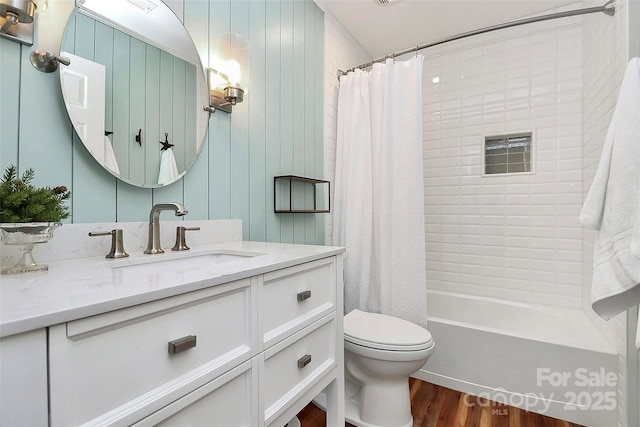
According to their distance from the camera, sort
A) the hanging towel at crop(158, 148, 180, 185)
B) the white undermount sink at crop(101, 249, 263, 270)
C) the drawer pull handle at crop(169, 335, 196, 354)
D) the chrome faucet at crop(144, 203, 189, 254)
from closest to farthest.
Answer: the drawer pull handle at crop(169, 335, 196, 354) < the white undermount sink at crop(101, 249, 263, 270) < the chrome faucet at crop(144, 203, 189, 254) < the hanging towel at crop(158, 148, 180, 185)

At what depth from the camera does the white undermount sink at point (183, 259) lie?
38.7 inches

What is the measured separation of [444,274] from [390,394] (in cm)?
149

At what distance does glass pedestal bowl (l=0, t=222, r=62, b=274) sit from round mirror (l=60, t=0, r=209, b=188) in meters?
0.38

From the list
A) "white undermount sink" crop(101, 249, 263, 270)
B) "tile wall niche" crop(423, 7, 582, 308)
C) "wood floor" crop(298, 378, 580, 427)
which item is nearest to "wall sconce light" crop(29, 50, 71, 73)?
"white undermount sink" crop(101, 249, 263, 270)

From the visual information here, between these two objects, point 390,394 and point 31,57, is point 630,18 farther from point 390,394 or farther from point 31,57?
point 31,57

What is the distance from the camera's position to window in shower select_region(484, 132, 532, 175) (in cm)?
246

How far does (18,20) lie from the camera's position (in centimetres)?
86

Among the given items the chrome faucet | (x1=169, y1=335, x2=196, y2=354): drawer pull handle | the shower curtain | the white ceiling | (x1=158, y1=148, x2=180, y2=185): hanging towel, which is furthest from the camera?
the white ceiling

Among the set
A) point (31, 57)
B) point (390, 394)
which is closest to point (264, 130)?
point (31, 57)

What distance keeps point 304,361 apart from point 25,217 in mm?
869

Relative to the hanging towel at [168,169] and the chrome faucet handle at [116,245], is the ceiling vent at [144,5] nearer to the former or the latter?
the hanging towel at [168,169]

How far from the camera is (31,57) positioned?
91 cm

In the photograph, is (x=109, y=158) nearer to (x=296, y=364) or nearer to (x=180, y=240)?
(x=180, y=240)

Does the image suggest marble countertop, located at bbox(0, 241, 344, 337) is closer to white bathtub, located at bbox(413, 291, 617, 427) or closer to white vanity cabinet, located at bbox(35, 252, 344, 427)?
white vanity cabinet, located at bbox(35, 252, 344, 427)
